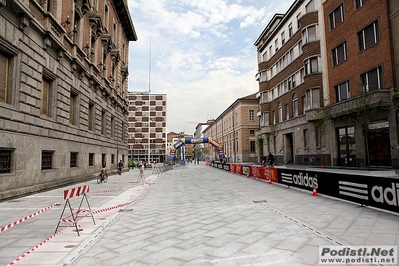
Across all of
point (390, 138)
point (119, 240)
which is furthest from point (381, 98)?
point (119, 240)

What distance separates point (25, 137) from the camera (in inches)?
473

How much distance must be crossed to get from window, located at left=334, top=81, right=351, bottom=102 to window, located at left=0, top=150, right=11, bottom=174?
25.0m

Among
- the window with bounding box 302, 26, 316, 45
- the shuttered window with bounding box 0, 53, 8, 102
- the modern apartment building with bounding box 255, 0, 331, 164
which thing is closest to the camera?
the shuttered window with bounding box 0, 53, 8, 102

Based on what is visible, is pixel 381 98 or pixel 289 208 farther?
pixel 381 98

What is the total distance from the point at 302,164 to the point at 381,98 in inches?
553

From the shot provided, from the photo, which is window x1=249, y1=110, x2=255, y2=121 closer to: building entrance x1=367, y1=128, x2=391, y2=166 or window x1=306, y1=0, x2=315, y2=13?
window x1=306, y1=0, x2=315, y2=13

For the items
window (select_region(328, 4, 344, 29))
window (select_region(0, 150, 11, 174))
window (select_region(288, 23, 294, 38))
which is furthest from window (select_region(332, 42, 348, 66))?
window (select_region(0, 150, 11, 174))

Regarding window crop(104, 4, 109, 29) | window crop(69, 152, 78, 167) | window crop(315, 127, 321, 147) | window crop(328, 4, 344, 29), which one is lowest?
window crop(69, 152, 78, 167)

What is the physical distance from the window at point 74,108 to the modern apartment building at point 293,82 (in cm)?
2202

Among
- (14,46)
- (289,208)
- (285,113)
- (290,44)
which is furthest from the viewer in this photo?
(285,113)

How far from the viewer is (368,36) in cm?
2092

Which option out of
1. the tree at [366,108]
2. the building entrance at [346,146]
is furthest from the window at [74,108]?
the building entrance at [346,146]

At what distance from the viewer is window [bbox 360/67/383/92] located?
19875mm

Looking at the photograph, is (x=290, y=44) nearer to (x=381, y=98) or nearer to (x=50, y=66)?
(x=381, y=98)
